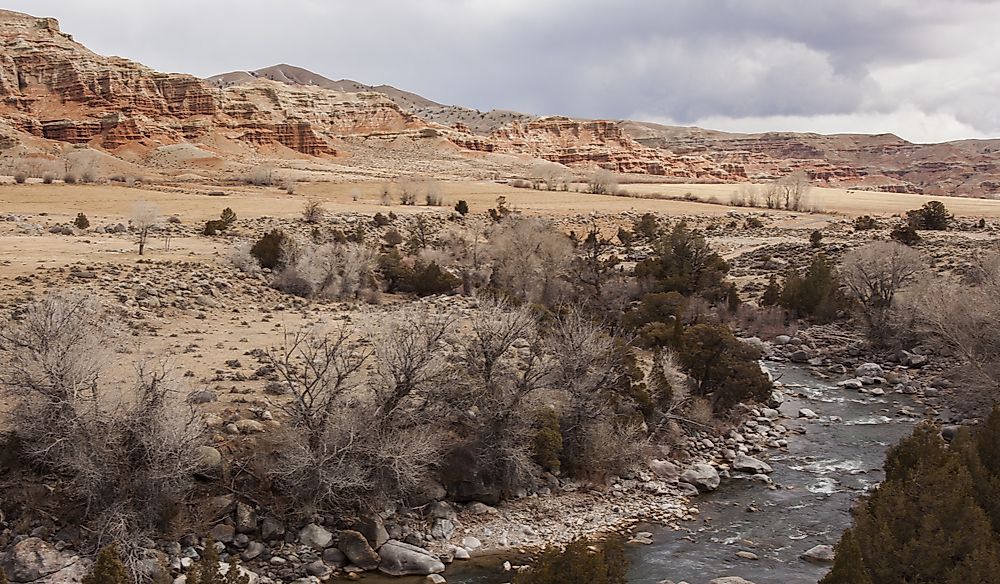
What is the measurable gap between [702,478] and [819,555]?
12.7ft

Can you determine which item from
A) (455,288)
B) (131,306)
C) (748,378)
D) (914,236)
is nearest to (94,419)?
(131,306)

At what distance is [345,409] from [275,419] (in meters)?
2.01

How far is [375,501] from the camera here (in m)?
14.8

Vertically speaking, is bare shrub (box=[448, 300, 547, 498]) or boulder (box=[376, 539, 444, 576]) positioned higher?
bare shrub (box=[448, 300, 547, 498])

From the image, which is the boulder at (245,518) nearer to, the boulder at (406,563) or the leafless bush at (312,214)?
the boulder at (406,563)

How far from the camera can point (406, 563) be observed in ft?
44.9

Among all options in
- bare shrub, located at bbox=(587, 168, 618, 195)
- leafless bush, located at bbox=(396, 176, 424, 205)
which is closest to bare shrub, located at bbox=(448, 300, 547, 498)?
leafless bush, located at bbox=(396, 176, 424, 205)

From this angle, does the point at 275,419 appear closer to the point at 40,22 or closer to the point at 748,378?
the point at 748,378

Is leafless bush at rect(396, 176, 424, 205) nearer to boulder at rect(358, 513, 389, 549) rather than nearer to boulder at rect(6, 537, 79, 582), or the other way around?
boulder at rect(358, 513, 389, 549)

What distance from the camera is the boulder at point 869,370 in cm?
2720

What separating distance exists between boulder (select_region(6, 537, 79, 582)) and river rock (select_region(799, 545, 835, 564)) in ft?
42.3

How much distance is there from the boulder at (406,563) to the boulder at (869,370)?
1959 cm

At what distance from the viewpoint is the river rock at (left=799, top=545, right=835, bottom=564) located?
563 inches

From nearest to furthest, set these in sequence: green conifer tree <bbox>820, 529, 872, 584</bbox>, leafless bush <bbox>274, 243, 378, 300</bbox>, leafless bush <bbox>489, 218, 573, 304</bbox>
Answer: green conifer tree <bbox>820, 529, 872, 584</bbox> < leafless bush <bbox>274, 243, 378, 300</bbox> < leafless bush <bbox>489, 218, 573, 304</bbox>
